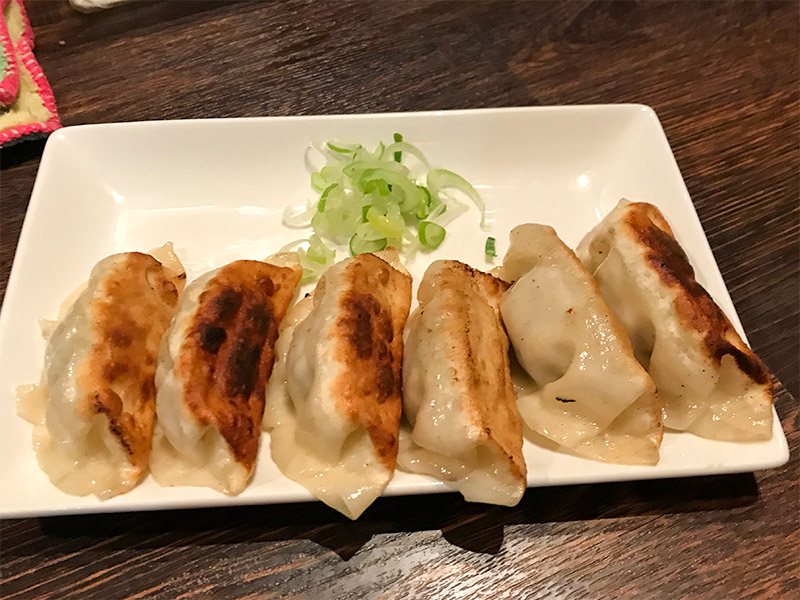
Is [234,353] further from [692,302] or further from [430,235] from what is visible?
[692,302]

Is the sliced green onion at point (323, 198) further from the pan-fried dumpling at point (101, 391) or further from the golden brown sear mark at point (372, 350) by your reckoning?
the pan-fried dumpling at point (101, 391)

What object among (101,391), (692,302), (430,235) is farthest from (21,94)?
(692,302)

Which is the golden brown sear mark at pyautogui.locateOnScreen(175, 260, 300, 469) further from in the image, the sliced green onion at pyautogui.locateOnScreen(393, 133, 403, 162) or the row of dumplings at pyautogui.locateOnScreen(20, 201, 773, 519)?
the sliced green onion at pyautogui.locateOnScreen(393, 133, 403, 162)

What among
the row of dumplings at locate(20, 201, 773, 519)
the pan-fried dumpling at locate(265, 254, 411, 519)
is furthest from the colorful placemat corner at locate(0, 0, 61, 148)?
the pan-fried dumpling at locate(265, 254, 411, 519)

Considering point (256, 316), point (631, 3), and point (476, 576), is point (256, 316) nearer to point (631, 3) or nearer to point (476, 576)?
point (476, 576)

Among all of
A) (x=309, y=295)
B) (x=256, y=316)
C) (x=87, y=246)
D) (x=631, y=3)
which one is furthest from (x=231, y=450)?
(x=631, y=3)

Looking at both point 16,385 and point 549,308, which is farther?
point 549,308

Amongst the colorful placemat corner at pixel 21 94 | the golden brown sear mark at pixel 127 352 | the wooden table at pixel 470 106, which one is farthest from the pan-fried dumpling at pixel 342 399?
the colorful placemat corner at pixel 21 94
